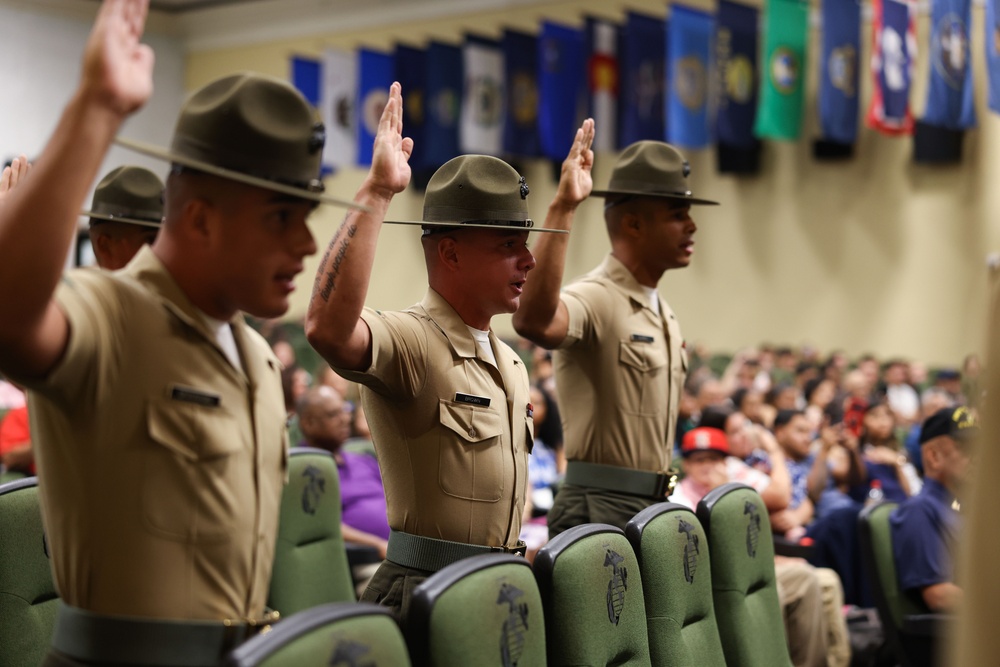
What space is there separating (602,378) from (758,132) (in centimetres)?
873

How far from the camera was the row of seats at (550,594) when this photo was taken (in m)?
1.75

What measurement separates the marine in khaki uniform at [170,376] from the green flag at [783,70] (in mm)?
10256

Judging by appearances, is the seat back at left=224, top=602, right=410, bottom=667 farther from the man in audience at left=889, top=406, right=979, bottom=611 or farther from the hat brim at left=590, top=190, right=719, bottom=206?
the man in audience at left=889, top=406, right=979, bottom=611

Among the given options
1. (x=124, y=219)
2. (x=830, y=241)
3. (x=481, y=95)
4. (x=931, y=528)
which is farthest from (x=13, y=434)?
(x=830, y=241)

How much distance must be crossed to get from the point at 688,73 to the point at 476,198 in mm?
9453

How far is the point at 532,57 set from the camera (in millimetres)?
12594

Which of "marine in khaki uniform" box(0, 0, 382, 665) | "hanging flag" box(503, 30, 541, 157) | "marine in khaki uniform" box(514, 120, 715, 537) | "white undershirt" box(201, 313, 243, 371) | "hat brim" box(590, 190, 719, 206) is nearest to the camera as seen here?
"marine in khaki uniform" box(0, 0, 382, 665)

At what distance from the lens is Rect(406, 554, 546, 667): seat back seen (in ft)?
5.72

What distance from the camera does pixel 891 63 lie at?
10.8 metres

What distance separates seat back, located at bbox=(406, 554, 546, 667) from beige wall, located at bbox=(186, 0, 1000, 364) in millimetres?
9854

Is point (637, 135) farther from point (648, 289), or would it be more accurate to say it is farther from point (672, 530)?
point (672, 530)

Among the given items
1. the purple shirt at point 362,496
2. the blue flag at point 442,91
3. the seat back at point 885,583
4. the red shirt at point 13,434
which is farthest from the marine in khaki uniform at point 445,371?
the blue flag at point 442,91

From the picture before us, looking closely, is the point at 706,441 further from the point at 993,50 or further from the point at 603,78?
the point at 603,78

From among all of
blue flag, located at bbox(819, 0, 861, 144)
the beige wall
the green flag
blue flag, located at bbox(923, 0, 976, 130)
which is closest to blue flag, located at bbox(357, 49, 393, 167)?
the beige wall
